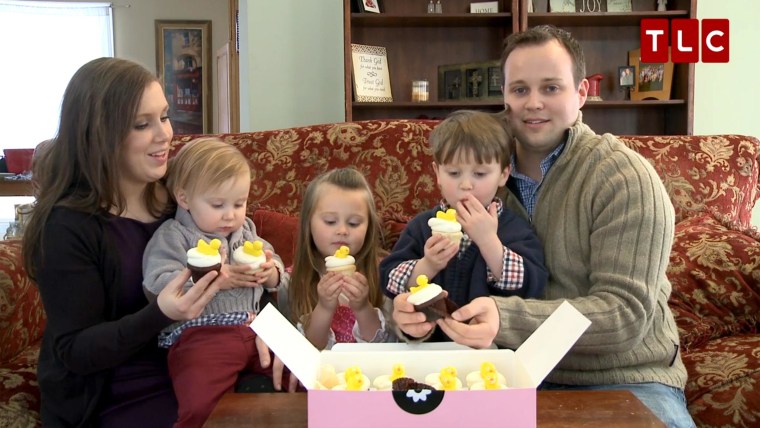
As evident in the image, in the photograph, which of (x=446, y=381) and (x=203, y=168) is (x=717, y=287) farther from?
(x=203, y=168)

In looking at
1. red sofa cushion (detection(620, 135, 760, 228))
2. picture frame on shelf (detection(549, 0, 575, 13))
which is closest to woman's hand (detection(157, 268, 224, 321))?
red sofa cushion (detection(620, 135, 760, 228))

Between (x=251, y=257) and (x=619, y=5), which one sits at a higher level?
(x=619, y=5)

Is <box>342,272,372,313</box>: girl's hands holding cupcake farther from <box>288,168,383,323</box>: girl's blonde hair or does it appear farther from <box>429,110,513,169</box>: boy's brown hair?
<box>429,110,513,169</box>: boy's brown hair

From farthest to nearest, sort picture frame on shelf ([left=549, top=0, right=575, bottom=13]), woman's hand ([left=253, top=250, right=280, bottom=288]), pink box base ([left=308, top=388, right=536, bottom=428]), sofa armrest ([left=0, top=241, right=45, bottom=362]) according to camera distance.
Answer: picture frame on shelf ([left=549, top=0, right=575, bottom=13]) < sofa armrest ([left=0, top=241, right=45, bottom=362]) < woman's hand ([left=253, top=250, right=280, bottom=288]) < pink box base ([left=308, top=388, right=536, bottom=428])

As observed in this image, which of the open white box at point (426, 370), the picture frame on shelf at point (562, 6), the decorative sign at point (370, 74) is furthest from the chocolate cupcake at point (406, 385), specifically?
the picture frame on shelf at point (562, 6)

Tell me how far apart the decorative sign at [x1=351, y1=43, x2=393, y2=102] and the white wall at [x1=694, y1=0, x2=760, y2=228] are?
6.88 ft

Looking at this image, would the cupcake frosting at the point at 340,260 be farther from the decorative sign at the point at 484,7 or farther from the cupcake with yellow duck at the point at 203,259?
the decorative sign at the point at 484,7

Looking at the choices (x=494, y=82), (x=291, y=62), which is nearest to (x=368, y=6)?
(x=291, y=62)

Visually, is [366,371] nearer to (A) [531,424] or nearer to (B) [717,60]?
(A) [531,424]

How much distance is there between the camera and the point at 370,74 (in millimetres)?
4426

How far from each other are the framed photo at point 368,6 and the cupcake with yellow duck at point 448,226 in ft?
10.2

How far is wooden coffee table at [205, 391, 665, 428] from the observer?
1.10 metres

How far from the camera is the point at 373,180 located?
8.24ft

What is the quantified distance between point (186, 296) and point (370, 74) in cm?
322
